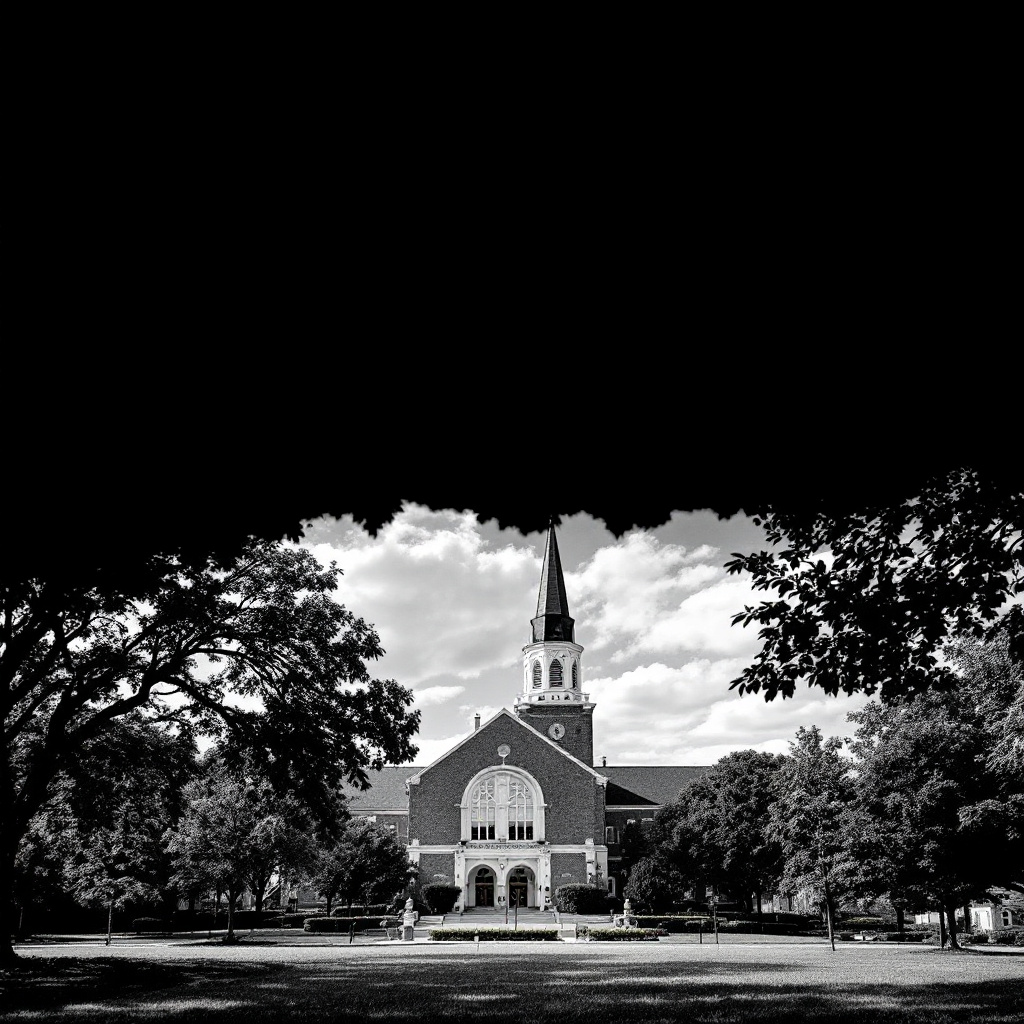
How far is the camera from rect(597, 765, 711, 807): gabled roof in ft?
267

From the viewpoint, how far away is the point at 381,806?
8169 centimetres

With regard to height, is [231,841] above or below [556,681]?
below

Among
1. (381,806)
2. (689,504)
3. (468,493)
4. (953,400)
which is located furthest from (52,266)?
(381,806)

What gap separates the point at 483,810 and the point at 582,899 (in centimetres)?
1087

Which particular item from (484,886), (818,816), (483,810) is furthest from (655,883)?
(818,816)

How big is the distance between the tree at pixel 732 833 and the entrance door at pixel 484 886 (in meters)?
Answer: 14.5

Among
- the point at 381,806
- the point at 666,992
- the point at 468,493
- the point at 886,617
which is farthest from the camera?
the point at 381,806

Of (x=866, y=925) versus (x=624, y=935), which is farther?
(x=866, y=925)

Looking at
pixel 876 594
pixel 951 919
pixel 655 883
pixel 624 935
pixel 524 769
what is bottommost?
pixel 624 935

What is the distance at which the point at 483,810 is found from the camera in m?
66.9

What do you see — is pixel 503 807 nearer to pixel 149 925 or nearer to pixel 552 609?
pixel 552 609

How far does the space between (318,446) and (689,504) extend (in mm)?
2887

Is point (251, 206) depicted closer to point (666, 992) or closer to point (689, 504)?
point (689, 504)

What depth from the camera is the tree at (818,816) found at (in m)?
32.6
